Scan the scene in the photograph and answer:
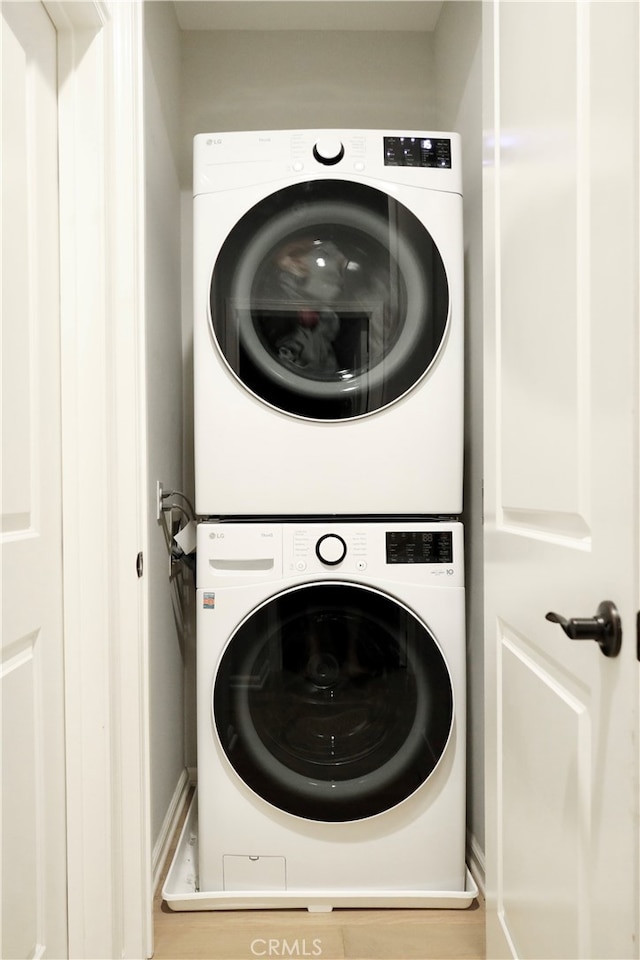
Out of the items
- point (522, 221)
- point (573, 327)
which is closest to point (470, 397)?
point (522, 221)

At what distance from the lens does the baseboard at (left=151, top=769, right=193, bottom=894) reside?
1469 millimetres

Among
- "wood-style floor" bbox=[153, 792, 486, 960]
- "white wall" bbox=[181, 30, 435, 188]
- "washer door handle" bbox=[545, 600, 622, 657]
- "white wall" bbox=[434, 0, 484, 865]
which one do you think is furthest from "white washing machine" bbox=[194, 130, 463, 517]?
"wood-style floor" bbox=[153, 792, 486, 960]

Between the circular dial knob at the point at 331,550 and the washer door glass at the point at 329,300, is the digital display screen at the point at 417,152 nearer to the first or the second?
the washer door glass at the point at 329,300

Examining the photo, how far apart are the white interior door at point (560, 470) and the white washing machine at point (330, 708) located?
A: 0.28 metres

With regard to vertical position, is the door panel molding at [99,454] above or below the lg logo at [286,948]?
above

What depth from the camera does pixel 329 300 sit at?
4.76 feet

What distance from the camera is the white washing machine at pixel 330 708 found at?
142 cm

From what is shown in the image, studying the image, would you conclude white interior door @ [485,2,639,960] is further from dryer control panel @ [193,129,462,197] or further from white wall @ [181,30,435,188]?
white wall @ [181,30,435,188]

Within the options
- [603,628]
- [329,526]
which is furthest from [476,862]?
[603,628]

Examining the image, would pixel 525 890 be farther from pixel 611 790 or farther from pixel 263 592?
pixel 263 592

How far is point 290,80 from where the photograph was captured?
1.96 meters

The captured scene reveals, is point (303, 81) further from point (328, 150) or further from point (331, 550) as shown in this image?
point (331, 550)

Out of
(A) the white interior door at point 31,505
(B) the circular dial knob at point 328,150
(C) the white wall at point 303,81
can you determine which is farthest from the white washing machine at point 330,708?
(C) the white wall at point 303,81

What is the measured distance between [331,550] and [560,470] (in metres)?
0.68
